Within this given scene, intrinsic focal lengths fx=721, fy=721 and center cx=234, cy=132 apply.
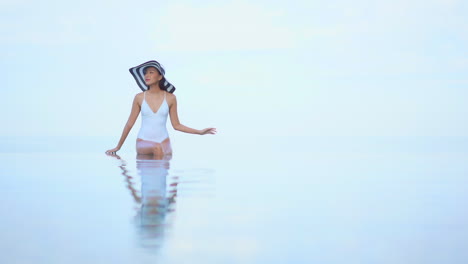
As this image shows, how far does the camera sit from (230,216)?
654cm

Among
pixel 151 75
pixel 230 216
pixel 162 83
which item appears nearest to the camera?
pixel 230 216

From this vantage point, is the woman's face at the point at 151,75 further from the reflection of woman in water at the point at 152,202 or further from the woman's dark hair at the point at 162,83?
the reflection of woman in water at the point at 152,202

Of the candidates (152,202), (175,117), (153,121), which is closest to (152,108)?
(153,121)

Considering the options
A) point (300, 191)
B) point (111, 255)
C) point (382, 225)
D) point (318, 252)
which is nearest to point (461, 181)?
point (300, 191)

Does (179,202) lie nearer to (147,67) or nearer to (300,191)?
(300,191)

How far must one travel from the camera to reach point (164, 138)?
41.0 ft

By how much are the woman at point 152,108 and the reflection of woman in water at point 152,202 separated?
108 cm

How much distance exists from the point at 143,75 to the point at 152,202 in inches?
223

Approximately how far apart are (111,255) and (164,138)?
7714 mm

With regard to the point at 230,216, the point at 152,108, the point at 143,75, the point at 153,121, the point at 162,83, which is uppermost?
the point at 143,75

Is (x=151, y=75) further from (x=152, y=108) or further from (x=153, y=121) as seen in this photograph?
(x=153, y=121)

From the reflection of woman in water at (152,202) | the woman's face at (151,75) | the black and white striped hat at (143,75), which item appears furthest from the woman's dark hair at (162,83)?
the reflection of woman in water at (152,202)

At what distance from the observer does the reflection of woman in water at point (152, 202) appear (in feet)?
17.6

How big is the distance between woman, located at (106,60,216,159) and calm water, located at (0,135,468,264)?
927 millimetres
